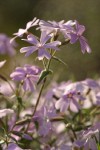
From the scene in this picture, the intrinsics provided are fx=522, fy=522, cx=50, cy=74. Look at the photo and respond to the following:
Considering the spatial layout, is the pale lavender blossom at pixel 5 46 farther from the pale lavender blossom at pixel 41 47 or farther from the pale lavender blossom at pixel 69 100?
the pale lavender blossom at pixel 41 47

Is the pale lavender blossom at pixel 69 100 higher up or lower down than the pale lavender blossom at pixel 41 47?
lower down

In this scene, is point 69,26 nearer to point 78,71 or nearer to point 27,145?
point 27,145

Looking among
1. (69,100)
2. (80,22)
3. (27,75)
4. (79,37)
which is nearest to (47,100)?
(69,100)

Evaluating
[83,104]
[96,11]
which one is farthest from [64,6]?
[83,104]

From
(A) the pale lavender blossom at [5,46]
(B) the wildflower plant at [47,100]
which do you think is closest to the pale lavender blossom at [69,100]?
(B) the wildflower plant at [47,100]

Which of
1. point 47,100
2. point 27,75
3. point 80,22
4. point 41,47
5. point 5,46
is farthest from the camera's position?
point 80,22

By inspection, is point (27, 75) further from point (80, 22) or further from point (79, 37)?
point (80, 22)
